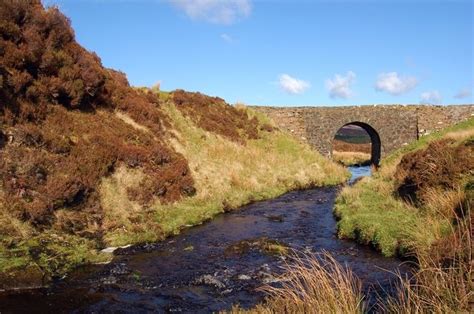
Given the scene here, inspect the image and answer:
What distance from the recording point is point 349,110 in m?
41.1

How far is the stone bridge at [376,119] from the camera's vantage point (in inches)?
1620

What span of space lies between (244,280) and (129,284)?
9.27 feet

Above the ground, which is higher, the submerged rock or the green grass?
the green grass

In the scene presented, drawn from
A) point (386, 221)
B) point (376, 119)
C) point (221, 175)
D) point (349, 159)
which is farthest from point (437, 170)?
point (349, 159)

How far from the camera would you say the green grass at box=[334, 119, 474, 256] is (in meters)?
11.1

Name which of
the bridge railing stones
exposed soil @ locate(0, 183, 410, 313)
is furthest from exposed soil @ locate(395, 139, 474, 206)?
the bridge railing stones

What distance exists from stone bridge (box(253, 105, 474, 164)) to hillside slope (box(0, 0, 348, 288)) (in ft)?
47.0

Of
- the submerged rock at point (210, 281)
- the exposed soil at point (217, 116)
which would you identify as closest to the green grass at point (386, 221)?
the submerged rock at point (210, 281)

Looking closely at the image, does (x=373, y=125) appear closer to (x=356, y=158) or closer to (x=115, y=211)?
(x=356, y=158)

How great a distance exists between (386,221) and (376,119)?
29.6 meters

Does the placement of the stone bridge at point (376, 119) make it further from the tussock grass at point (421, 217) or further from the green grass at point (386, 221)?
the tussock grass at point (421, 217)

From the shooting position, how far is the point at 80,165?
15289 millimetres

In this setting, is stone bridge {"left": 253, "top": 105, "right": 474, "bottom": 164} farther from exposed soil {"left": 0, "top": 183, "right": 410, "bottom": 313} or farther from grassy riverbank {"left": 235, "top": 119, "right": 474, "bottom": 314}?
exposed soil {"left": 0, "top": 183, "right": 410, "bottom": 313}

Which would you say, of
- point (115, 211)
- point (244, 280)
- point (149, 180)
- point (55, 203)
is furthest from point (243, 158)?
point (244, 280)
